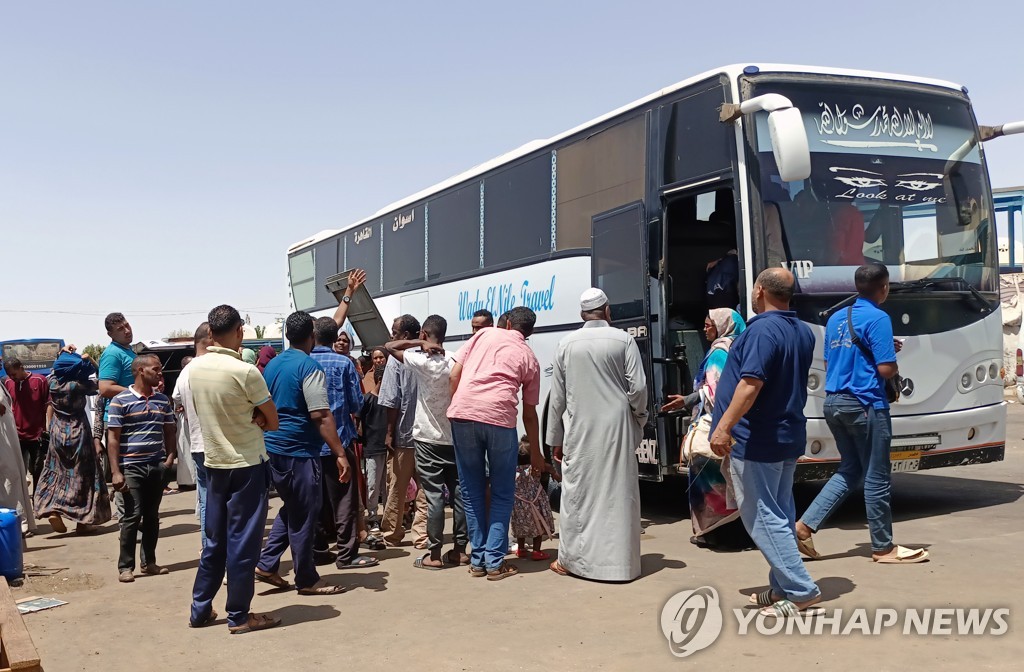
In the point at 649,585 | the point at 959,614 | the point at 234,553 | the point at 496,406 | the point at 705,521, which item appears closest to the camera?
the point at 959,614

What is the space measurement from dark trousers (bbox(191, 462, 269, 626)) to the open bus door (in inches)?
156

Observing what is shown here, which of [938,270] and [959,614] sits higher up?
[938,270]

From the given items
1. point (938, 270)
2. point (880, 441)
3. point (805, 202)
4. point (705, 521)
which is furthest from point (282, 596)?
point (938, 270)

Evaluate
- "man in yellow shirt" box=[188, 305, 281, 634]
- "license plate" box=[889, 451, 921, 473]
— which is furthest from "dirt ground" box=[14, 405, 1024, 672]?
"license plate" box=[889, 451, 921, 473]

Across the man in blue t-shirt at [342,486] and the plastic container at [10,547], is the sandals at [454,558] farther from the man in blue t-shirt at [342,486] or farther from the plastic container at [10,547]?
the plastic container at [10,547]

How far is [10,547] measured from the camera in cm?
765

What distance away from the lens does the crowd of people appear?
555 centimetres

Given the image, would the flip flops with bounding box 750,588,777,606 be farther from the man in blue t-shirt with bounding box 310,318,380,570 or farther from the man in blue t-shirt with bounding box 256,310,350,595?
the man in blue t-shirt with bounding box 310,318,380,570

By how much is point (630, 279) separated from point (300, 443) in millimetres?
3873

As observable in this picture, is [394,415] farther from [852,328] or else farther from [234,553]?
[852,328]

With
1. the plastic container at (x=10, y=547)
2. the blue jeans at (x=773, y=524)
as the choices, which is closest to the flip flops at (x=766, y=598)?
the blue jeans at (x=773, y=524)

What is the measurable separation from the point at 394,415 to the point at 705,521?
269 cm

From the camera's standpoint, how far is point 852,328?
6.87 meters

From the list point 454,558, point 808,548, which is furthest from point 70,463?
point 808,548
